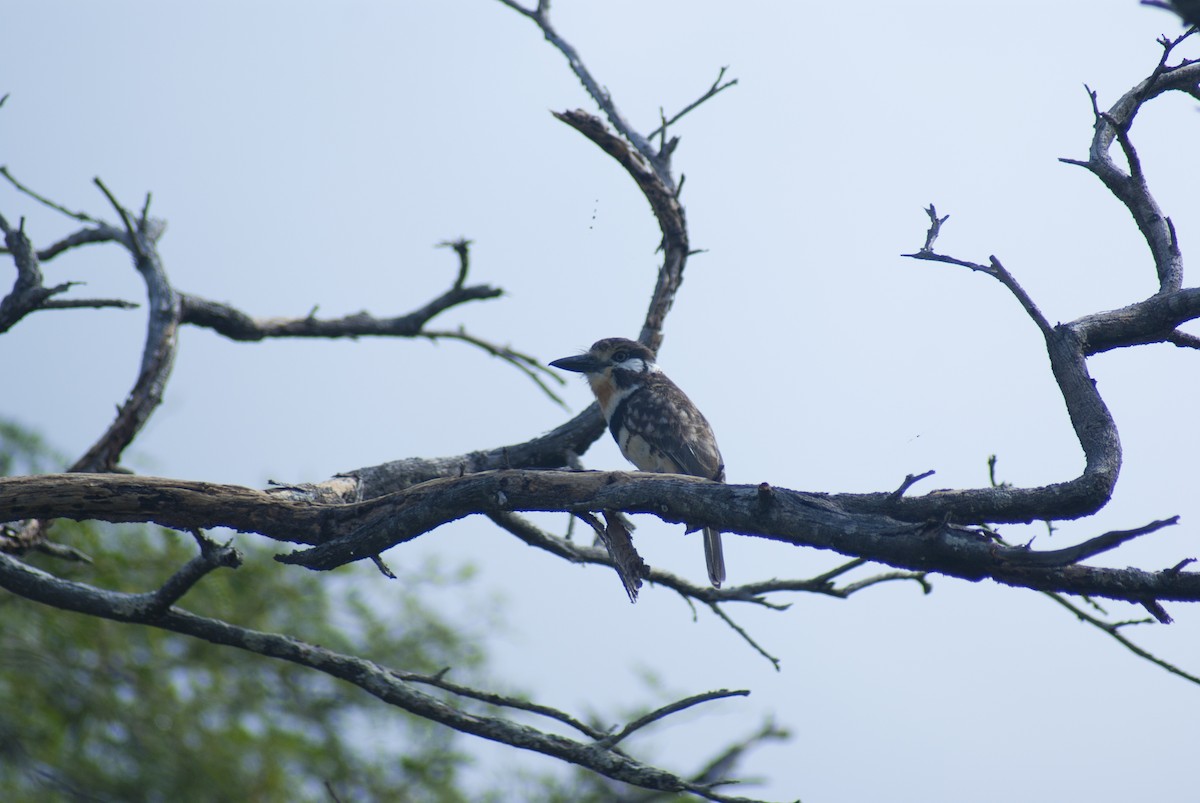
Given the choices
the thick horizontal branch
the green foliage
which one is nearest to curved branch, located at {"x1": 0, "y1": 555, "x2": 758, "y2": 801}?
the thick horizontal branch

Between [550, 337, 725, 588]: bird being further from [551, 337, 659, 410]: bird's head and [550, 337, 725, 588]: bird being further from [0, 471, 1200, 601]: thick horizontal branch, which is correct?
[0, 471, 1200, 601]: thick horizontal branch

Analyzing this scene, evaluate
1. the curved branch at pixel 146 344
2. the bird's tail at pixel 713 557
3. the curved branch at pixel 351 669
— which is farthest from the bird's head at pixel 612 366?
the curved branch at pixel 351 669

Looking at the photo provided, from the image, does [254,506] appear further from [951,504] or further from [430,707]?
[951,504]

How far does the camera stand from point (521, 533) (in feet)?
14.8

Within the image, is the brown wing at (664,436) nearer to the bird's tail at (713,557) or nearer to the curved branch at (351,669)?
the bird's tail at (713,557)

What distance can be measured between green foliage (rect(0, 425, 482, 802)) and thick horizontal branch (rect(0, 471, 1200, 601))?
5.91m

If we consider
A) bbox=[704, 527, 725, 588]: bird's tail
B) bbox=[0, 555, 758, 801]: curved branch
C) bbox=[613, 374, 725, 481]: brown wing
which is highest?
bbox=[613, 374, 725, 481]: brown wing

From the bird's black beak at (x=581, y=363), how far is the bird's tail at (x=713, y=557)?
1376mm

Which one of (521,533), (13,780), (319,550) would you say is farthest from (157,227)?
(13,780)

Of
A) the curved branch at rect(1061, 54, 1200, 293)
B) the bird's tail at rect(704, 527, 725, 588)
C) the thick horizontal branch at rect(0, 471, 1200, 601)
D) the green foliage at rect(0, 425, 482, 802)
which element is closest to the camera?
the thick horizontal branch at rect(0, 471, 1200, 601)

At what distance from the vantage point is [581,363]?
611 centimetres

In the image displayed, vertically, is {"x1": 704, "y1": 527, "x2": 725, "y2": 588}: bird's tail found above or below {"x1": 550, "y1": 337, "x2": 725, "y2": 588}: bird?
below

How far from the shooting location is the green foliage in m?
8.47

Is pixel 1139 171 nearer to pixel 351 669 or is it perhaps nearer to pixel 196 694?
pixel 351 669
